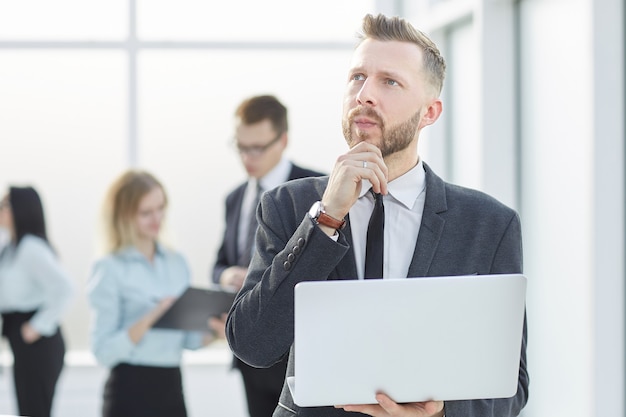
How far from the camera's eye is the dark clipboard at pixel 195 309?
3.61 metres

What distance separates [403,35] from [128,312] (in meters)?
2.17

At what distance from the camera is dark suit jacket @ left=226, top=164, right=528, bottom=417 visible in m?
1.73

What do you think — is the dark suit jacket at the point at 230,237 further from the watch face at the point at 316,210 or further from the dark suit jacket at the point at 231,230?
the watch face at the point at 316,210

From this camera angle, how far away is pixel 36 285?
4863mm

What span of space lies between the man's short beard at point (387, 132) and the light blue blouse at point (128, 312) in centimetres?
203

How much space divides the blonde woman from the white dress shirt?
73.9 inches

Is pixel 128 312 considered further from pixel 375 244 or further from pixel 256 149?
pixel 375 244

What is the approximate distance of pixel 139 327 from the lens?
143 inches

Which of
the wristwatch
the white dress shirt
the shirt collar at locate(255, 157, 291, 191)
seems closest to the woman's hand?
the shirt collar at locate(255, 157, 291, 191)

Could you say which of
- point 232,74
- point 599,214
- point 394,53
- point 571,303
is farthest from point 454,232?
point 232,74

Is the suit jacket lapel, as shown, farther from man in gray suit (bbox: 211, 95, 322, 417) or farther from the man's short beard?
man in gray suit (bbox: 211, 95, 322, 417)

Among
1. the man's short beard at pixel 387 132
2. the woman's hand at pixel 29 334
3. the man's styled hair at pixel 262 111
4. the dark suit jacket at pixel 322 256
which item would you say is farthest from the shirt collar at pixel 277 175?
the man's short beard at pixel 387 132

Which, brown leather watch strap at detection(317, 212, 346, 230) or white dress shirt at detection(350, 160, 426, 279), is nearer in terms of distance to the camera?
brown leather watch strap at detection(317, 212, 346, 230)

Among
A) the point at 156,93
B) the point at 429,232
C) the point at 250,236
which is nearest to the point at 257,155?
the point at 250,236
